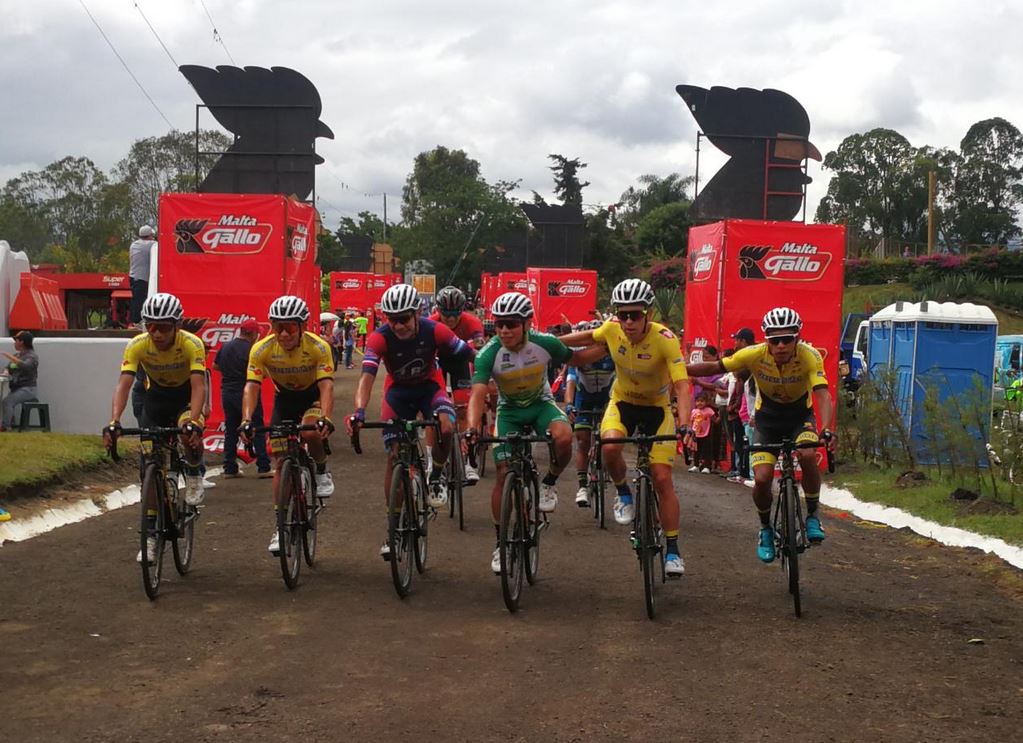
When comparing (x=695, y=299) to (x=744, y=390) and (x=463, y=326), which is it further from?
(x=463, y=326)

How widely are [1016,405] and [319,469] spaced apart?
30.7 ft

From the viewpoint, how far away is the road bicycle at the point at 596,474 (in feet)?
42.0

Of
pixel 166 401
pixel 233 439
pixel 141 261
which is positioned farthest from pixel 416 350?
pixel 141 261

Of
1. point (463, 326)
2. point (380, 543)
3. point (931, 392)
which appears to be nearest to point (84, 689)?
point (380, 543)

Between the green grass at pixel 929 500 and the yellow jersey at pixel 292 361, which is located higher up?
the yellow jersey at pixel 292 361

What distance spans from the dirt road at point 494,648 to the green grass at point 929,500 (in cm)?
114

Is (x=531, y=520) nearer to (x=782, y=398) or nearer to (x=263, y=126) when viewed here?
(x=782, y=398)

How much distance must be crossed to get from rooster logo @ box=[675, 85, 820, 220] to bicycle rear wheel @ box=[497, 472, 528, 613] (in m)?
13.2

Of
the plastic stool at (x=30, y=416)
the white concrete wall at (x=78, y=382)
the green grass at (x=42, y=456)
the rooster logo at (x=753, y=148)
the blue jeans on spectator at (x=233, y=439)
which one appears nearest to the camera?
the green grass at (x=42, y=456)

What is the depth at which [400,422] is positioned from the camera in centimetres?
924

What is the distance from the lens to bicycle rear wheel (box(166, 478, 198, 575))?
9453 millimetres

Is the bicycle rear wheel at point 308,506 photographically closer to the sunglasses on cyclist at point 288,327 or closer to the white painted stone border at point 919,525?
the sunglasses on cyclist at point 288,327

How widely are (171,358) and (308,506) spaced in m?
1.70

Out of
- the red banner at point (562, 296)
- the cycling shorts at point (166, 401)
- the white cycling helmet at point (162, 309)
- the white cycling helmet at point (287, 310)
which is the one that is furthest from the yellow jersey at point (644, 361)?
the red banner at point (562, 296)
